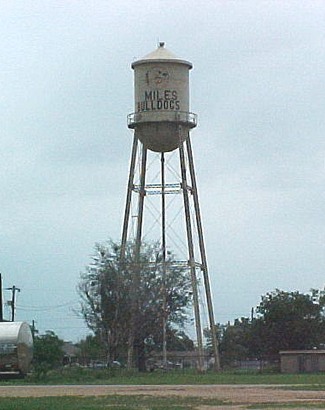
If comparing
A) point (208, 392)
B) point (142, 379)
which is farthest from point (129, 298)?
point (208, 392)

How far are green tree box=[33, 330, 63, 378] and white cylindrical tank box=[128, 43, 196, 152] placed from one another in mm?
13910

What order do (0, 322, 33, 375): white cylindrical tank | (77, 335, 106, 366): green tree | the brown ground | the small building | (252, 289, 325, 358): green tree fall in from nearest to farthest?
the brown ground, (0, 322, 33, 375): white cylindrical tank, the small building, (77, 335, 106, 366): green tree, (252, 289, 325, 358): green tree

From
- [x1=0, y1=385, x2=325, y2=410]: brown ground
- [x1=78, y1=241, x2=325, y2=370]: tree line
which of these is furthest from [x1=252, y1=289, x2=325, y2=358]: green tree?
[x1=0, y1=385, x2=325, y2=410]: brown ground

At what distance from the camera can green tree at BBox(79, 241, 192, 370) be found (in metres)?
78.1

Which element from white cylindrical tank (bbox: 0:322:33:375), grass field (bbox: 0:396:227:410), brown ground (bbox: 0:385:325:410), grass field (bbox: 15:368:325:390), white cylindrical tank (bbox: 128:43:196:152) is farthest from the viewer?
white cylindrical tank (bbox: 128:43:196:152)

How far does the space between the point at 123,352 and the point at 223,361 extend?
71.7 feet

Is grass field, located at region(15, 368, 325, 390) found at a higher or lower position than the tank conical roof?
lower

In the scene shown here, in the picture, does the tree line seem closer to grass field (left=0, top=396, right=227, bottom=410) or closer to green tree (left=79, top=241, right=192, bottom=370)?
green tree (left=79, top=241, right=192, bottom=370)

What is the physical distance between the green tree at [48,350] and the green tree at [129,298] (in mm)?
5238

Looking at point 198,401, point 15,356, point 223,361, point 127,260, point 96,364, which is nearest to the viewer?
point 198,401

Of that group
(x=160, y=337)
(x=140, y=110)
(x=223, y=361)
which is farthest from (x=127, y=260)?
(x=223, y=361)

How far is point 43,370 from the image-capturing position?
215 feet

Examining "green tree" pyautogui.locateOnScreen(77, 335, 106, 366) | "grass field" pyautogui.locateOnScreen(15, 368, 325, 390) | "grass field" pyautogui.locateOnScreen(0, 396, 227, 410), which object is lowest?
"grass field" pyautogui.locateOnScreen(0, 396, 227, 410)

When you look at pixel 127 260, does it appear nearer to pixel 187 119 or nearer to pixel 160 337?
pixel 160 337
